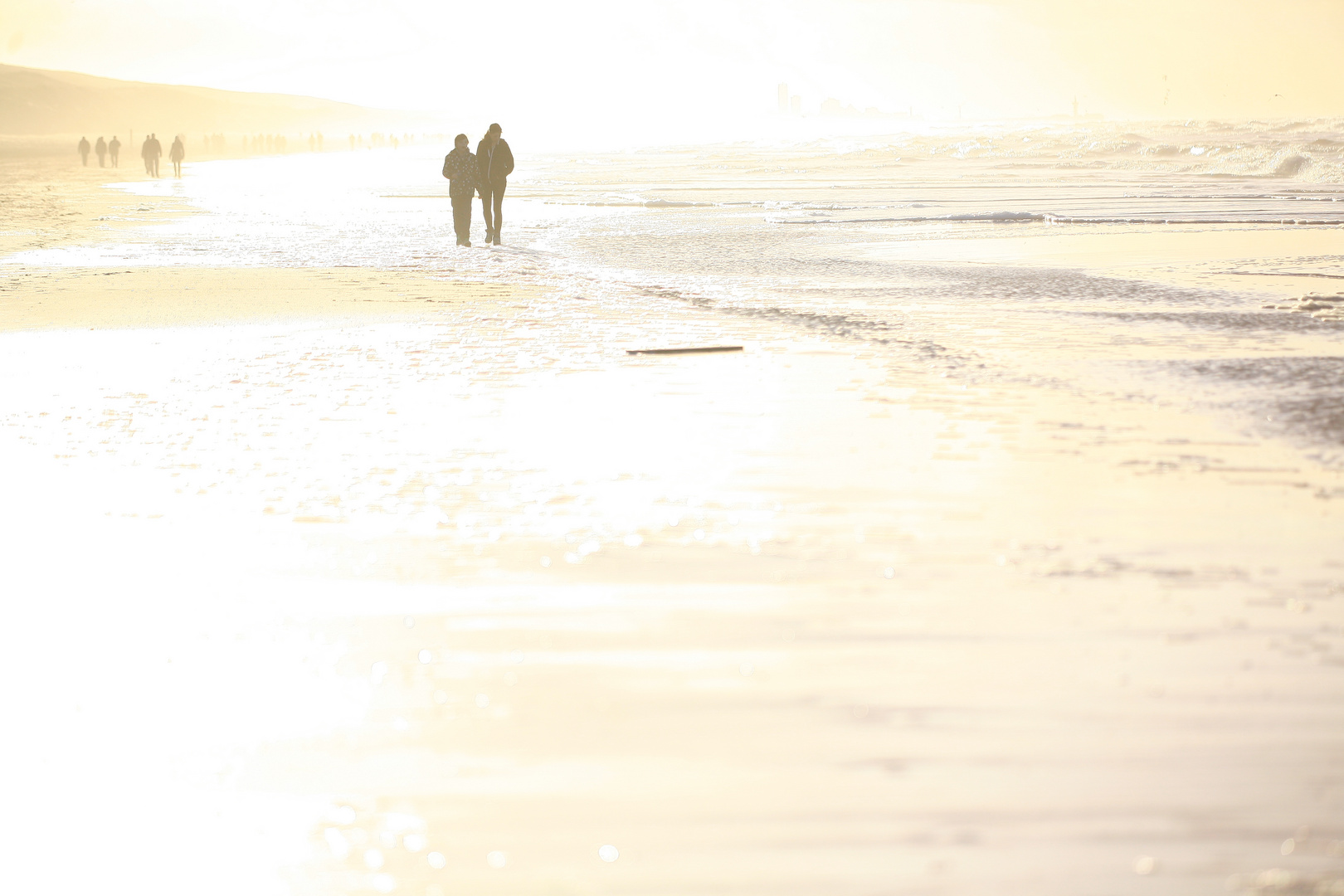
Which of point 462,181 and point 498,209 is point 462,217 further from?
point 498,209

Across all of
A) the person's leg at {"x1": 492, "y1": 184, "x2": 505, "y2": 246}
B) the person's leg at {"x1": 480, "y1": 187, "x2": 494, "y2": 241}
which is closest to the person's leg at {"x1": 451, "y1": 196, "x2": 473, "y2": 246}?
the person's leg at {"x1": 480, "y1": 187, "x2": 494, "y2": 241}

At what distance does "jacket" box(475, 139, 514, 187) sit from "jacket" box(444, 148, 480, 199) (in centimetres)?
12

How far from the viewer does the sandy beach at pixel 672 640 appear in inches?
107

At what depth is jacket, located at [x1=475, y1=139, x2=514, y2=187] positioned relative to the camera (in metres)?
17.5

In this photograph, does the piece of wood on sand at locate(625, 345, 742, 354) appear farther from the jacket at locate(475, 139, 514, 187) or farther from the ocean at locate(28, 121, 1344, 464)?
the jacket at locate(475, 139, 514, 187)

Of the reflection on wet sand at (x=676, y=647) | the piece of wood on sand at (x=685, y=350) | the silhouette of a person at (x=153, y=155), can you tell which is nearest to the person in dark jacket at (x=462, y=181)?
the piece of wood on sand at (x=685, y=350)

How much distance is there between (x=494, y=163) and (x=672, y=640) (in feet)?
47.8

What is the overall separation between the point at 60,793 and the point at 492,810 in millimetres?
1016

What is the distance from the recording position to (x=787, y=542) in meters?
4.68

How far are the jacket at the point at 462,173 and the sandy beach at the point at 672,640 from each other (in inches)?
403

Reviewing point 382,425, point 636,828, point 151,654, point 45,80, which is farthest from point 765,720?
point 45,80

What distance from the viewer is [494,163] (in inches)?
689

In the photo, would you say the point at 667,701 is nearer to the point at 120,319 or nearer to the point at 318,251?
the point at 120,319

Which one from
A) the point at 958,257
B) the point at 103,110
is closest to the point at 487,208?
the point at 958,257
